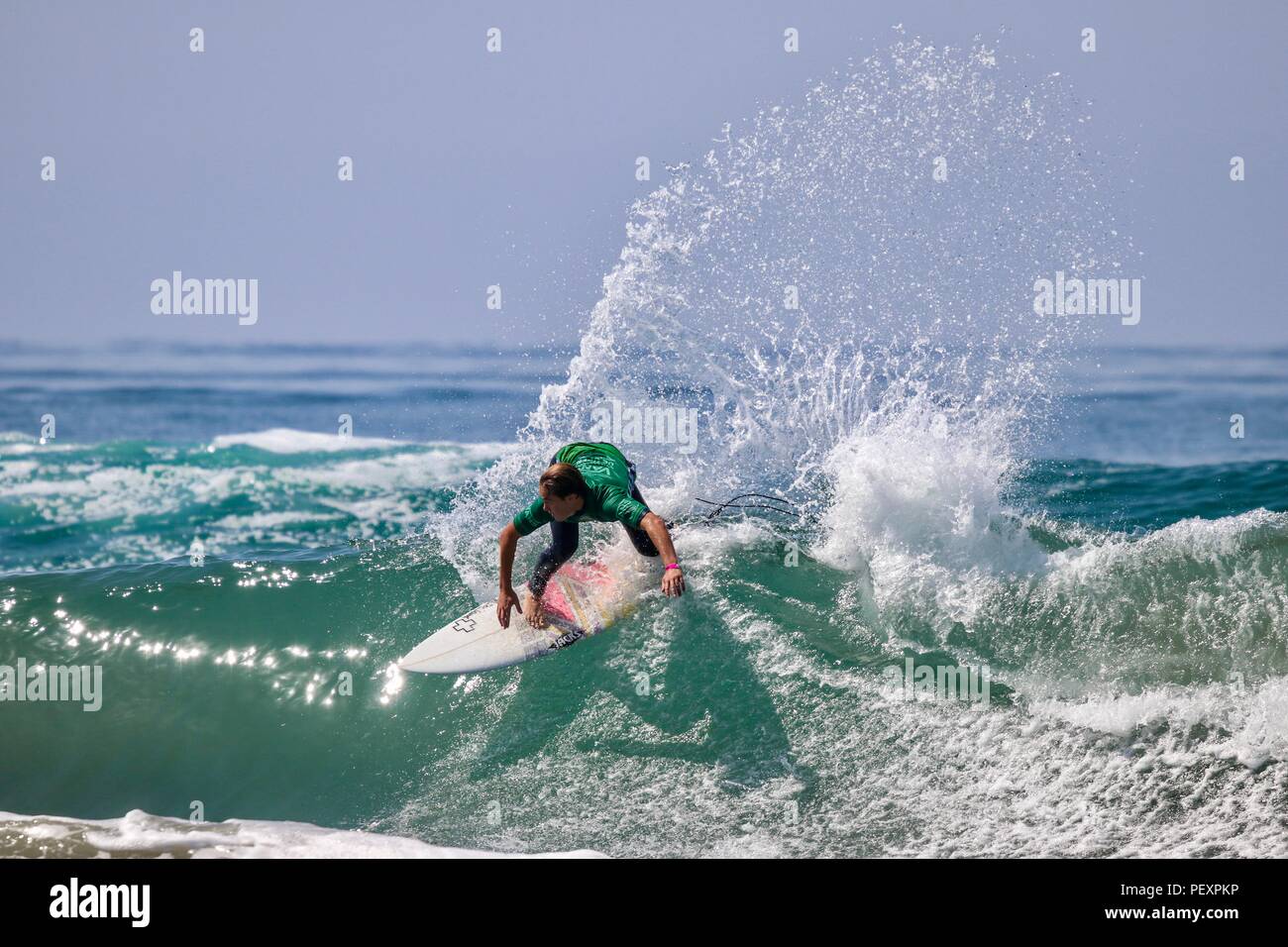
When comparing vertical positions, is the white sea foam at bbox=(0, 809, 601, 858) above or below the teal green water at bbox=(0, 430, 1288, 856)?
below

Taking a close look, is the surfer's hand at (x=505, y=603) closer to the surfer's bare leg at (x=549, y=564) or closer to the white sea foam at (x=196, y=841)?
the surfer's bare leg at (x=549, y=564)

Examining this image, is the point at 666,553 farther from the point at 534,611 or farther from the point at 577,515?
the point at 534,611

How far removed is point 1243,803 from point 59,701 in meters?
8.48

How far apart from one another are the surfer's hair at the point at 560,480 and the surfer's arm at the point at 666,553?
0.54m

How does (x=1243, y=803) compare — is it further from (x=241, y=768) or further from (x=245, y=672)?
(x=245, y=672)

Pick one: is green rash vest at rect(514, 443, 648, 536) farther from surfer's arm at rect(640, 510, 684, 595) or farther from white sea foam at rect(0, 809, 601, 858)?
white sea foam at rect(0, 809, 601, 858)

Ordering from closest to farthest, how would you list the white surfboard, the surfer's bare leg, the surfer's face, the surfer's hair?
the surfer's hair
the surfer's face
the surfer's bare leg
the white surfboard

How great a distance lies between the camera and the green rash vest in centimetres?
702

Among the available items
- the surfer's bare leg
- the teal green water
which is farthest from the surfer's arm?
the teal green water

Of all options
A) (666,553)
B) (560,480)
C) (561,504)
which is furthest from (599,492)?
(666,553)

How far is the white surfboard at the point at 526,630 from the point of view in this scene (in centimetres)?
778

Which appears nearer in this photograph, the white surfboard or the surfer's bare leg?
the surfer's bare leg

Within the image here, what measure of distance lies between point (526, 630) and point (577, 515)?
45.1 inches
